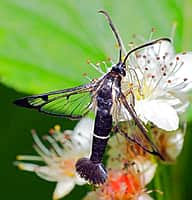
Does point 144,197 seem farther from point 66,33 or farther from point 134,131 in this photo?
point 66,33

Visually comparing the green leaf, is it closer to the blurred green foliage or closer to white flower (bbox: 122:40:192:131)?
the blurred green foliage

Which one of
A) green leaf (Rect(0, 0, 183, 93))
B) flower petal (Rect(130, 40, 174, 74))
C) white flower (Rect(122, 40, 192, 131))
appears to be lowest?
white flower (Rect(122, 40, 192, 131))

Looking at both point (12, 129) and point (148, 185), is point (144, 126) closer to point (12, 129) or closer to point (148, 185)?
point (148, 185)

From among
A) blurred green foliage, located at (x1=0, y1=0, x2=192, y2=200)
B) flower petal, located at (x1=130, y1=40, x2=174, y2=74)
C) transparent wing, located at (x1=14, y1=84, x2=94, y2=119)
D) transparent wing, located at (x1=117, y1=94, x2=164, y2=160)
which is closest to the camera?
transparent wing, located at (x1=117, y1=94, x2=164, y2=160)

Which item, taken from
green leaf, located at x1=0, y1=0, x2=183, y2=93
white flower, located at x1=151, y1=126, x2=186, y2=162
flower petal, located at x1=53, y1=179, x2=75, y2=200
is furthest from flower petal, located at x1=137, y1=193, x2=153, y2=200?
green leaf, located at x1=0, y1=0, x2=183, y2=93

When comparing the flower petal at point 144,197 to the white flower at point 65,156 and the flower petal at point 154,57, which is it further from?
the flower petal at point 154,57

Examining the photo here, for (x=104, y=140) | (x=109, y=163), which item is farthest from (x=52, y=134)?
(x=104, y=140)

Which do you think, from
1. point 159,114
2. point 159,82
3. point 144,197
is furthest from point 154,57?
point 144,197
